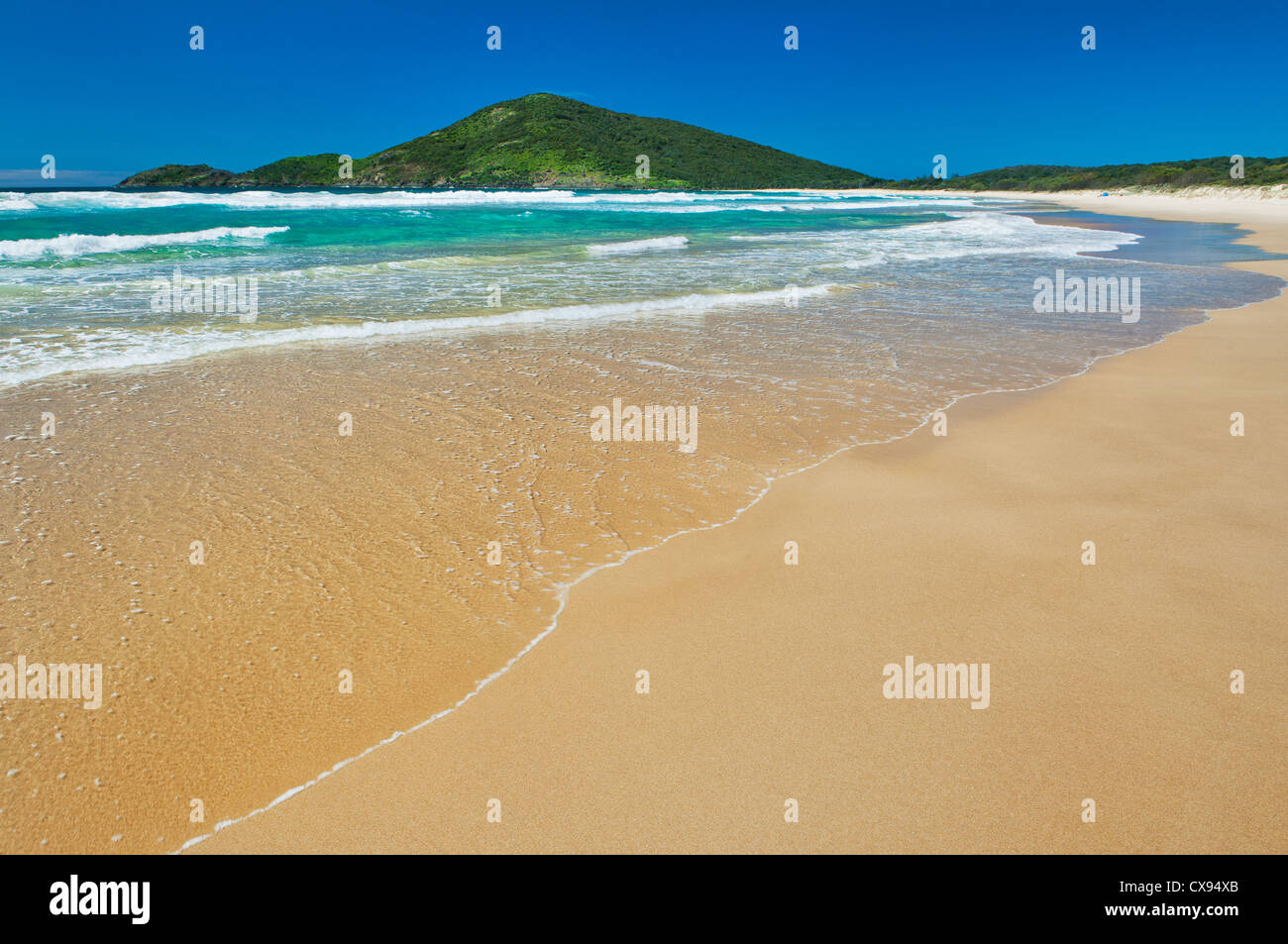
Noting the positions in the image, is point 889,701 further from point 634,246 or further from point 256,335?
point 634,246

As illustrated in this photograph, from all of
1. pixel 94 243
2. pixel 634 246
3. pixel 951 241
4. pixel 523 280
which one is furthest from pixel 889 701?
pixel 94 243

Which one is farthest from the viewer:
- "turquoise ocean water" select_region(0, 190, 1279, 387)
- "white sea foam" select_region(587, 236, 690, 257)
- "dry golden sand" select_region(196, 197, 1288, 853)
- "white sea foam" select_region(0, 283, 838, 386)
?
"white sea foam" select_region(587, 236, 690, 257)

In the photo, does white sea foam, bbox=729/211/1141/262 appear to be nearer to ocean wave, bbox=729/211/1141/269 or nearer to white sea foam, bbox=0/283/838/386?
ocean wave, bbox=729/211/1141/269

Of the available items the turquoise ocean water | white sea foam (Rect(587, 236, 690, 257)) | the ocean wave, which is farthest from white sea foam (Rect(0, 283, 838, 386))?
white sea foam (Rect(587, 236, 690, 257))

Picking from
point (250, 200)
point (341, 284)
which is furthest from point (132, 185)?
point (341, 284)

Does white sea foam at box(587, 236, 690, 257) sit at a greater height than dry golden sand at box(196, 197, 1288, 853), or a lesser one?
greater

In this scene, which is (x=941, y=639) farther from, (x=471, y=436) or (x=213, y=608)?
(x=471, y=436)

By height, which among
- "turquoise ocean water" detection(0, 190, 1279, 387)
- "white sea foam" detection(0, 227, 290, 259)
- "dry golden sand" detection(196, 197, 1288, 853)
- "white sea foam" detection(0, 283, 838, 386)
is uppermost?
"white sea foam" detection(0, 227, 290, 259)
